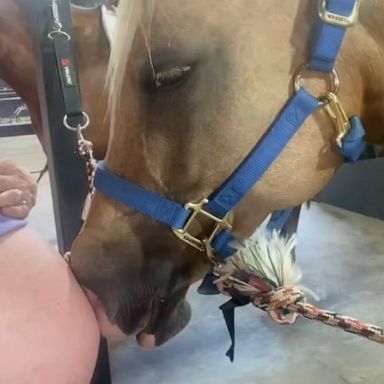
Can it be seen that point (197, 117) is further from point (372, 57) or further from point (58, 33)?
point (58, 33)

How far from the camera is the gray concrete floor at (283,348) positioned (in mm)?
1568

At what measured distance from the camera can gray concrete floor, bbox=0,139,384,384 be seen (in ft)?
5.15

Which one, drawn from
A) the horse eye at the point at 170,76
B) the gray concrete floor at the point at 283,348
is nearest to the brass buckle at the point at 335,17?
the horse eye at the point at 170,76

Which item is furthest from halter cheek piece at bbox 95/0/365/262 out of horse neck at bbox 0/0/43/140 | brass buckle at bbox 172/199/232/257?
horse neck at bbox 0/0/43/140

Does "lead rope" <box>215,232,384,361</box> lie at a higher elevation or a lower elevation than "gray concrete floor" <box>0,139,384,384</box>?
higher

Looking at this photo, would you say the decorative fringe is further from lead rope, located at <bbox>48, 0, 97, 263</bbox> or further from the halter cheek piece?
lead rope, located at <bbox>48, 0, 97, 263</bbox>

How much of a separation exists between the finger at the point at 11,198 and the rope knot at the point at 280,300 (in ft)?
1.22

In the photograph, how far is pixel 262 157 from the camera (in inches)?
29.0

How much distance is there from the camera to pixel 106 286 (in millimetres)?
781

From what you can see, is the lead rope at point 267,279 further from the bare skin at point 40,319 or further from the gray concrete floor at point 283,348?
the gray concrete floor at point 283,348

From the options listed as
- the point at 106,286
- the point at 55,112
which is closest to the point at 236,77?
the point at 106,286

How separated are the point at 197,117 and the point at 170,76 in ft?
0.19

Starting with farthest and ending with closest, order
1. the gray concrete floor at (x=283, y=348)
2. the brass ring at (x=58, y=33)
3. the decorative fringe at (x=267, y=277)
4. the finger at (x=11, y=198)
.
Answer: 1. the gray concrete floor at (x=283, y=348)
2. the brass ring at (x=58, y=33)
3. the decorative fringe at (x=267, y=277)
4. the finger at (x=11, y=198)

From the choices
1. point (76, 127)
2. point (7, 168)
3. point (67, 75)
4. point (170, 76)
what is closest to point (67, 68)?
point (67, 75)
